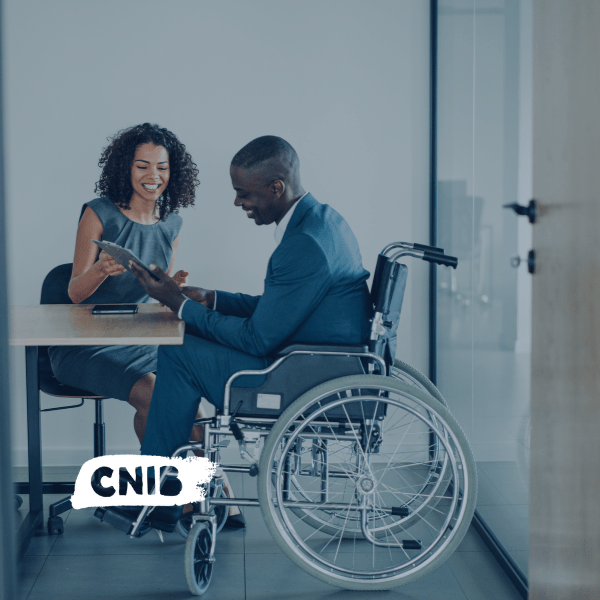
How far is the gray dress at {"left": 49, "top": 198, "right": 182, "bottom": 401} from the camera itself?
2.22 meters

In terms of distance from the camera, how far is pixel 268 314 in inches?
69.3

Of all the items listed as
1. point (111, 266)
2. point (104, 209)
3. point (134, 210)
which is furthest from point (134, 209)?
point (111, 266)

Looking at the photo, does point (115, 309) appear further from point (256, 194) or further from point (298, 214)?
point (298, 214)

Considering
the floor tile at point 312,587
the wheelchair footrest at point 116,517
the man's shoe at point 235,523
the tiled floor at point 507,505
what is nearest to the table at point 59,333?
the wheelchair footrest at point 116,517

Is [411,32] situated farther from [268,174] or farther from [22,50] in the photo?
[22,50]

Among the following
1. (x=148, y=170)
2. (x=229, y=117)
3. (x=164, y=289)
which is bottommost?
(x=164, y=289)

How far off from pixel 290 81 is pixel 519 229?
144cm

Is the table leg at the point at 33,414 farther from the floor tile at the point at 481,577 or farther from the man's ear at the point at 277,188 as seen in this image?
the floor tile at the point at 481,577

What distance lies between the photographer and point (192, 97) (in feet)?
9.12

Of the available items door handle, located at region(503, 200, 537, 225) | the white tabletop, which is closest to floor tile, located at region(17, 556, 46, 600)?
the white tabletop

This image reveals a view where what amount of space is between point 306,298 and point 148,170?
4.07 ft

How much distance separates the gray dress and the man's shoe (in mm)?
556

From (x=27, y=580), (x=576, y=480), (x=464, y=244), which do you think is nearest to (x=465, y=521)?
(x=576, y=480)

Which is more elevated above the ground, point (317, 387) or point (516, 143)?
point (516, 143)
